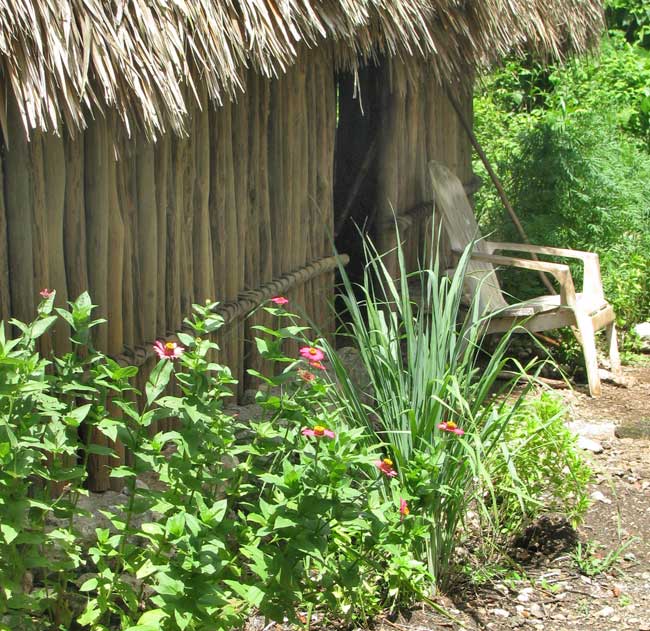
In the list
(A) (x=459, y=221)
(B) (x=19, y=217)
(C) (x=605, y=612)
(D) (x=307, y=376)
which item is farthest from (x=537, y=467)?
(A) (x=459, y=221)

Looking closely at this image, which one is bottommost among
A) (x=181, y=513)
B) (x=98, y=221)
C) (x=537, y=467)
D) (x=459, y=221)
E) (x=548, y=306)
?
(x=537, y=467)

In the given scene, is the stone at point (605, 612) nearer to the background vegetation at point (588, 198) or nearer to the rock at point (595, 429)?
the rock at point (595, 429)

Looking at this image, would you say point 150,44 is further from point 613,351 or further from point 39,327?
point 613,351

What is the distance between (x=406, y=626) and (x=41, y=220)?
1.68 meters

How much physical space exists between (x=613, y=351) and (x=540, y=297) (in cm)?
60

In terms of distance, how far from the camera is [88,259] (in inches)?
131

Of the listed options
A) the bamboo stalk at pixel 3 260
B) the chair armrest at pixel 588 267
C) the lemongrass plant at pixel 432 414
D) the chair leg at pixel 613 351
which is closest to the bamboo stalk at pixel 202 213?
the lemongrass plant at pixel 432 414

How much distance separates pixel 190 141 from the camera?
384 cm

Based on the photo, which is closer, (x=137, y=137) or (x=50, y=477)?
(x=50, y=477)

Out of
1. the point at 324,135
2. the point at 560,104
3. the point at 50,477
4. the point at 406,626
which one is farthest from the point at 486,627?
the point at 560,104

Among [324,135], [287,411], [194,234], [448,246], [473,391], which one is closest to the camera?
[287,411]

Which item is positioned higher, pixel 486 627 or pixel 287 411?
pixel 287 411

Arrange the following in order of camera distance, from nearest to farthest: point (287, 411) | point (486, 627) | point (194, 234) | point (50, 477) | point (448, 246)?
point (50, 477) → point (287, 411) → point (486, 627) → point (194, 234) → point (448, 246)

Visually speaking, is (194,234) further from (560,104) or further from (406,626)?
(560,104)
